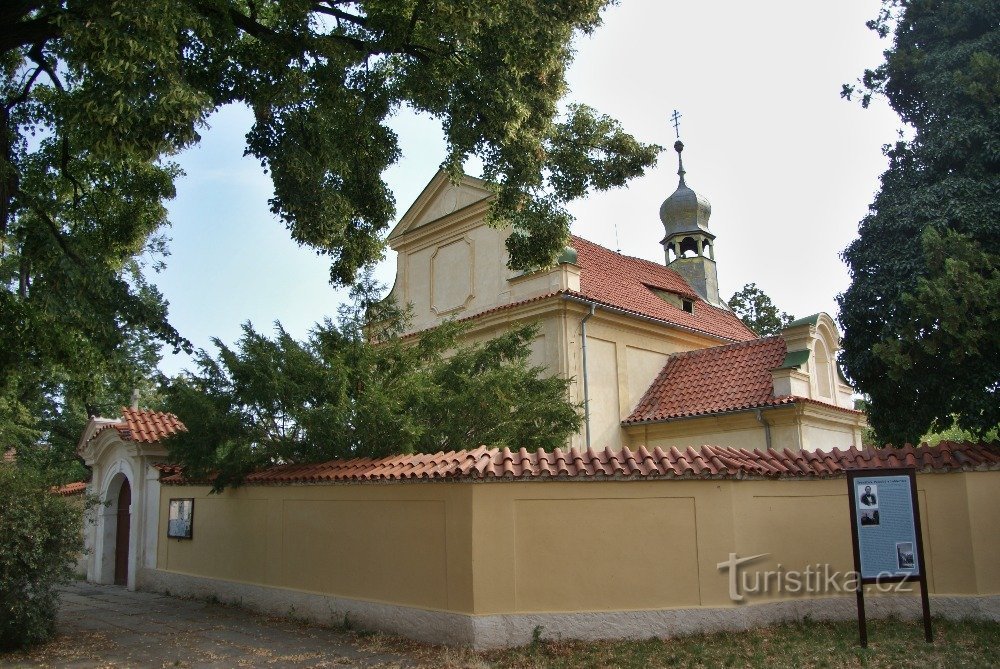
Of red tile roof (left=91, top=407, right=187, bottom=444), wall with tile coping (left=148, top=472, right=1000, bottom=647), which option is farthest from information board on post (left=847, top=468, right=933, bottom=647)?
red tile roof (left=91, top=407, right=187, bottom=444)

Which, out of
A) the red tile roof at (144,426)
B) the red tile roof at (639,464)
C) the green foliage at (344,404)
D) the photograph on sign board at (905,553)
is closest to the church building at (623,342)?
the green foliage at (344,404)

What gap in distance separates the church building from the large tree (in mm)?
4958

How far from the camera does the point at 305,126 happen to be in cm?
1156

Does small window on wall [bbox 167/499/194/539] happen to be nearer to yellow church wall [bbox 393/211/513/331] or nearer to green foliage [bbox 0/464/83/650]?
green foliage [bbox 0/464/83/650]

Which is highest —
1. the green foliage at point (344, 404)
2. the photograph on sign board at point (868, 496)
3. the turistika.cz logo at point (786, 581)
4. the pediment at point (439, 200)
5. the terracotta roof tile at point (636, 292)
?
the pediment at point (439, 200)

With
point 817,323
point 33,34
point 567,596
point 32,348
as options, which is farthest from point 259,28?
point 817,323

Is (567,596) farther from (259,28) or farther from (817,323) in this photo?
(817,323)

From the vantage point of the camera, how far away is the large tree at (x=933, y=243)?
435 inches

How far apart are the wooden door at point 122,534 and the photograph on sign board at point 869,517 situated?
14.8 m

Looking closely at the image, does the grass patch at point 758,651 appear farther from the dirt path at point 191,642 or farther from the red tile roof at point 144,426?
the red tile roof at point 144,426

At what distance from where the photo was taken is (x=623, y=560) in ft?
31.9

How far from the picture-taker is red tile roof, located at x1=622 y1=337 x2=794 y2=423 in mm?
18859

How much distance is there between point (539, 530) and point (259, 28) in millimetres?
7678

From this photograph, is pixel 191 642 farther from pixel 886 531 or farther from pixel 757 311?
pixel 757 311
